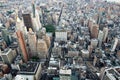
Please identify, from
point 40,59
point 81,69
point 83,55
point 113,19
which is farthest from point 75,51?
point 113,19

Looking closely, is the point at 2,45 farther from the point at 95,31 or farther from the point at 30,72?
the point at 95,31

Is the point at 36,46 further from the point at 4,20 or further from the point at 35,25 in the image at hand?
the point at 4,20

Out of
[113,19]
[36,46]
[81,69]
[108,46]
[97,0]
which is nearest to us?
[81,69]

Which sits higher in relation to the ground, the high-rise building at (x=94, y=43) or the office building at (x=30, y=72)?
the high-rise building at (x=94, y=43)

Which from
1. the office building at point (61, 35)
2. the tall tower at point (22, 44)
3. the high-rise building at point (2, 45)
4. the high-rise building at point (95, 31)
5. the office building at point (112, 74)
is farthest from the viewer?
the high-rise building at point (95, 31)

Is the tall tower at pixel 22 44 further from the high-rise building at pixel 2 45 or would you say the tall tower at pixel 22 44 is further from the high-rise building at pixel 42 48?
the high-rise building at pixel 2 45

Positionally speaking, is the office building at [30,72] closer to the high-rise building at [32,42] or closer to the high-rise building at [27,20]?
the high-rise building at [32,42]

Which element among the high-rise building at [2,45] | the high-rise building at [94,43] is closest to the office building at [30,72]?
the high-rise building at [2,45]

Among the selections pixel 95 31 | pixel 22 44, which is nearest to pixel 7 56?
pixel 22 44

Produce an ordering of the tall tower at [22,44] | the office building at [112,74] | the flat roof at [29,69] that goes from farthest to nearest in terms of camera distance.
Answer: the tall tower at [22,44], the flat roof at [29,69], the office building at [112,74]

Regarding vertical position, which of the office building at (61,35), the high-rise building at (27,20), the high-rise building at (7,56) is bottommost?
the high-rise building at (7,56)

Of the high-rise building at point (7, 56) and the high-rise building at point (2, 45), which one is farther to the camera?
the high-rise building at point (2, 45)
